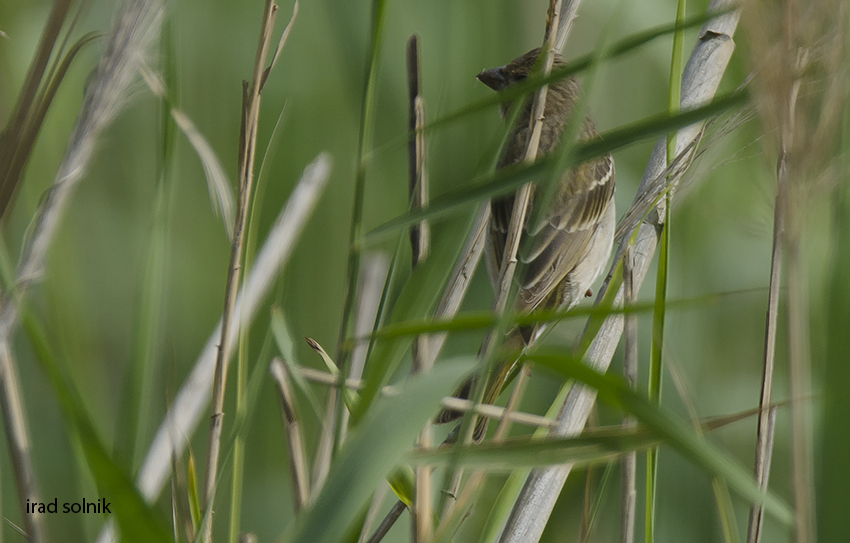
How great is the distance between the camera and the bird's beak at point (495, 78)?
203 cm

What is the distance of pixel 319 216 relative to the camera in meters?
2.17

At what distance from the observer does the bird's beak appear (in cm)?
203

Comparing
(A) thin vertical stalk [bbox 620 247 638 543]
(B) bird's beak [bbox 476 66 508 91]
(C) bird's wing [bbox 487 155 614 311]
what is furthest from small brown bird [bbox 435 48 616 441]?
(A) thin vertical stalk [bbox 620 247 638 543]

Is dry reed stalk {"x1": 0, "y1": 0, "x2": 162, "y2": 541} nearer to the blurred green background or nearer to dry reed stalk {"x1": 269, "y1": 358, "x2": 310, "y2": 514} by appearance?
dry reed stalk {"x1": 269, "y1": 358, "x2": 310, "y2": 514}

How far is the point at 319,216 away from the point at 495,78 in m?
0.70

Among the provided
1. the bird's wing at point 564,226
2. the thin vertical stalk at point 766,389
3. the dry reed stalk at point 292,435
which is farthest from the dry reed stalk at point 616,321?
the bird's wing at point 564,226

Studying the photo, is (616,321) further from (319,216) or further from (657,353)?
(319,216)

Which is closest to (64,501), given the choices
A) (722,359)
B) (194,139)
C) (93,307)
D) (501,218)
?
(93,307)

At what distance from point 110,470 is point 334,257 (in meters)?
1.56

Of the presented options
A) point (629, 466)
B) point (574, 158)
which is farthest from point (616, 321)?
point (574, 158)

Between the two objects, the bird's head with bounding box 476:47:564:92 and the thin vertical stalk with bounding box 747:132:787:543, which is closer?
the thin vertical stalk with bounding box 747:132:787:543

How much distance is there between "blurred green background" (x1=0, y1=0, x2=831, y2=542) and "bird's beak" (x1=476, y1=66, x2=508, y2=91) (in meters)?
0.07

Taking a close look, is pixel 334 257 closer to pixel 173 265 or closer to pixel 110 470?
pixel 173 265

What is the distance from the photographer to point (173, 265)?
2055 millimetres
